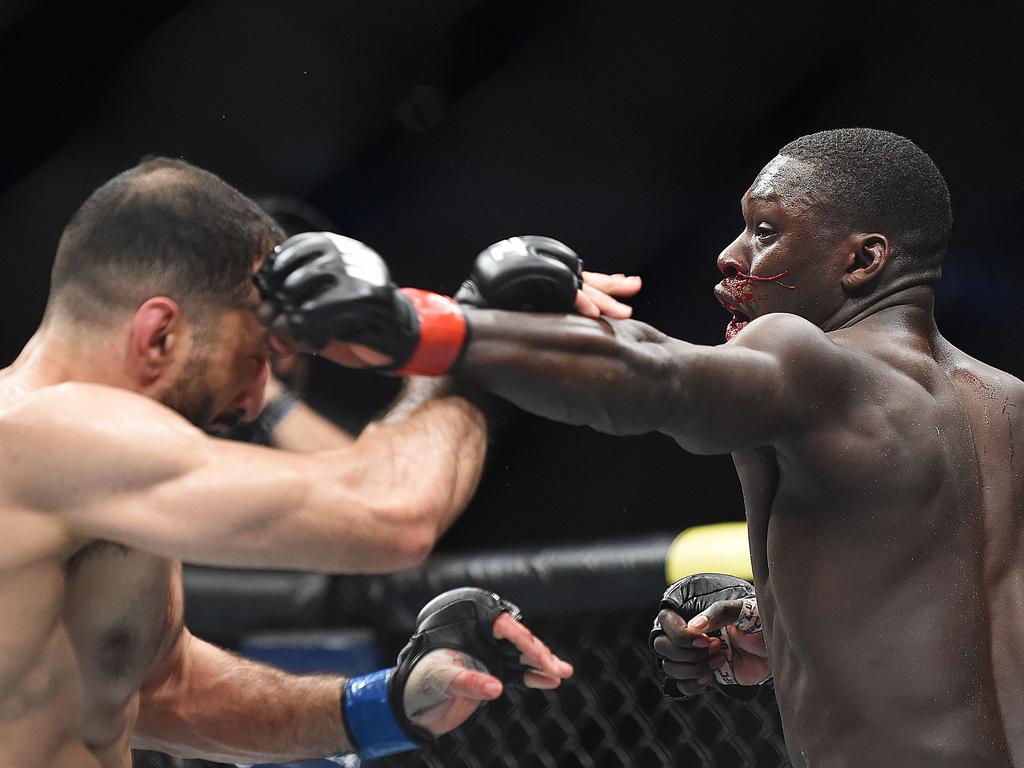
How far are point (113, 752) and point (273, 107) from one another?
2.71 meters

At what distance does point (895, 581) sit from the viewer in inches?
62.1

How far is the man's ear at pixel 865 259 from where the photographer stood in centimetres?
177

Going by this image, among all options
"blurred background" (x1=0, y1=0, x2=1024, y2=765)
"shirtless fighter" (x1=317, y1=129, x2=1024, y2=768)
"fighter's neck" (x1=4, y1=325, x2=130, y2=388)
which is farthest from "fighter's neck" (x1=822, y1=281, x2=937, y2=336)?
"blurred background" (x1=0, y1=0, x2=1024, y2=765)

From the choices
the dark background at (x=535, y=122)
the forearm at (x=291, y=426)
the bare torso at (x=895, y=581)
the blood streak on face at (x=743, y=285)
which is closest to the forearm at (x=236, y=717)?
the forearm at (x=291, y=426)

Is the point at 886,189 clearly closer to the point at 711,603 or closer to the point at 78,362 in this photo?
the point at 711,603

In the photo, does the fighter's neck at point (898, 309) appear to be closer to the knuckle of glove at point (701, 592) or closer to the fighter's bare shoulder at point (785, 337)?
the fighter's bare shoulder at point (785, 337)

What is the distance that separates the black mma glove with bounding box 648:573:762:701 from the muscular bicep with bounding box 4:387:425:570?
829 mm

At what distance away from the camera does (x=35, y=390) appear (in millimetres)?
1524

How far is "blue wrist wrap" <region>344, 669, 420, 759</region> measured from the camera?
76.0 inches

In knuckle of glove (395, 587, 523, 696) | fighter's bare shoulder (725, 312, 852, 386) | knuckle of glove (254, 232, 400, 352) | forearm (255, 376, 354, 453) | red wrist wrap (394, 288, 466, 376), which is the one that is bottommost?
knuckle of glove (395, 587, 523, 696)

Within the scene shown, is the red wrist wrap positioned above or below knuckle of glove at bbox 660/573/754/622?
above

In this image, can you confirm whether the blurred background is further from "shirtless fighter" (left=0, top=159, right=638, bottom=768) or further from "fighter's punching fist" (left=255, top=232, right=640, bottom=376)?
"fighter's punching fist" (left=255, top=232, right=640, bottom=376)

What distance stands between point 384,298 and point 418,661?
769 mm

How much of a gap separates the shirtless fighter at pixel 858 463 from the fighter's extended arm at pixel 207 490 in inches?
7.7
